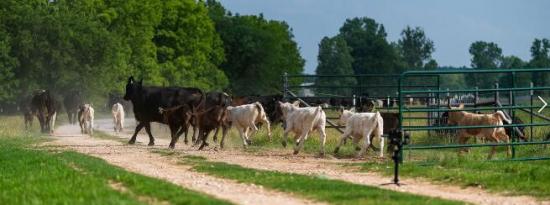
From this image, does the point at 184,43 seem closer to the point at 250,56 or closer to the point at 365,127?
the point at 250,56

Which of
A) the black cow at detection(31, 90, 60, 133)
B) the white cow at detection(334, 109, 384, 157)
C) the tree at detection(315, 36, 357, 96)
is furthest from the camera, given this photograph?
the tree at detection(315, 36, 357, 96)

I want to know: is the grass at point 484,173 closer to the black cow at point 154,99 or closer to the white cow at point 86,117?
the black cow at point 154,99

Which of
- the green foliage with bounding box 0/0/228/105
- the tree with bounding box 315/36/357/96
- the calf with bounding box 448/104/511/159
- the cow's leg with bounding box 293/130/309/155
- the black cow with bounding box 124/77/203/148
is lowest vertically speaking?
the cow's leg with bounding box 293/130/309/155

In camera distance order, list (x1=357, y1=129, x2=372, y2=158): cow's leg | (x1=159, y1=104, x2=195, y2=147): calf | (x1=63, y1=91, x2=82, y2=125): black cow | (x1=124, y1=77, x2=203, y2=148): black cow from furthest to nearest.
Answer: (x1=63, y1=91, x2=82, y2=125): black cow
(x1=124, y1=77, x2=203, y2=148): black cow
(x1=159, y1=104, x2=195, y2=147): calf
(x1=357, y1=129, x2=372, y2=158): cow's leg

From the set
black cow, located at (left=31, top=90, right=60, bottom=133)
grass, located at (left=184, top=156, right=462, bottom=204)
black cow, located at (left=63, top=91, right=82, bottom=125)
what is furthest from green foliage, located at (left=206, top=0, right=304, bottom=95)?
grass, located at (left=184, top=156, right=462, bottom=204)

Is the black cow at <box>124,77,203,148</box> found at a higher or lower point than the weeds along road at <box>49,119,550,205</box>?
higher

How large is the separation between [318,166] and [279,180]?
4759 mm

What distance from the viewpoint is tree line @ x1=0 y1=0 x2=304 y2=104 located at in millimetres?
71875

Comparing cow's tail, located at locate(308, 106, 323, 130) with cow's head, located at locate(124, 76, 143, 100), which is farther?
cow's head, located at locate(124, 76, 143, 100)

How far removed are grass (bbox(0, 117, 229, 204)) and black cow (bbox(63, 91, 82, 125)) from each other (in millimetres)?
39785

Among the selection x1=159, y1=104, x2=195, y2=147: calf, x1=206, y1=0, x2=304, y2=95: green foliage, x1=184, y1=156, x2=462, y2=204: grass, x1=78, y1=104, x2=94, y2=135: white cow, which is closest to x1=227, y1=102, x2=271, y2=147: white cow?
x1=159, y1=104, x2=195, y2=147: calf

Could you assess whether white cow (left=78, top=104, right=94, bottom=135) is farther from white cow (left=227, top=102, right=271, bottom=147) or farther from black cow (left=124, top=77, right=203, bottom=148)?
white cow (left=227, top=102, right=271, bottom=147)

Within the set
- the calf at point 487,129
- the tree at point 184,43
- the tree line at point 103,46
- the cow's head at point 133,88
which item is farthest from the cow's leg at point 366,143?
the tree at point 184,43

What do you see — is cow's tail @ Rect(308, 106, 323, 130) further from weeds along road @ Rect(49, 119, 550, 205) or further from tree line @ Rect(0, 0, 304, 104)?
tree line @ Rect(0, 0, 304, 104)
